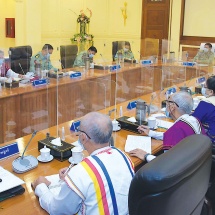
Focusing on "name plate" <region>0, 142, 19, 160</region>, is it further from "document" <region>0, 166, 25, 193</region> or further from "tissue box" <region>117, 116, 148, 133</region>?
"tissue box" <region>117, 116, 148, 133</region>

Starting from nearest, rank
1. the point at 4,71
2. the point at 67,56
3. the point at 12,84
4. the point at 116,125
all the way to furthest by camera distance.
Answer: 1. the point at 116,125
2. the point at 12,84
3. the point at 4,71
4. the point at 67,56

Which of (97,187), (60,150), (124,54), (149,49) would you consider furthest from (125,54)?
(97,187)

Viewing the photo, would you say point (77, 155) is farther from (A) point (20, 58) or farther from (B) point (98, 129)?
(A) point (20, 58)

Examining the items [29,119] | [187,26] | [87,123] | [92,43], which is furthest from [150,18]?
[87,123]

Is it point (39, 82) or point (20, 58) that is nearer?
point (39, 82)

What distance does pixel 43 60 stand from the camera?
4996mm

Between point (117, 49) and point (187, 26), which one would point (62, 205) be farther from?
point (187, 26)

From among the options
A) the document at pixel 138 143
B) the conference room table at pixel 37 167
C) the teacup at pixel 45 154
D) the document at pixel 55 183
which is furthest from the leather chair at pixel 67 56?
the document at pixel 55 183

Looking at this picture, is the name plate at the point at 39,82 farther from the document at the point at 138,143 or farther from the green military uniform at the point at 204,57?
the green military uniform at the point at 204,57

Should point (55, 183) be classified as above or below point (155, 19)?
below

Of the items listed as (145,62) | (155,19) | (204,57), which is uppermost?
(155,19)

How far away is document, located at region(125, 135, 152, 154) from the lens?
2168 mm

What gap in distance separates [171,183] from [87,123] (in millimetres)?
566

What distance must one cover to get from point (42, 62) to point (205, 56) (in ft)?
9.84
